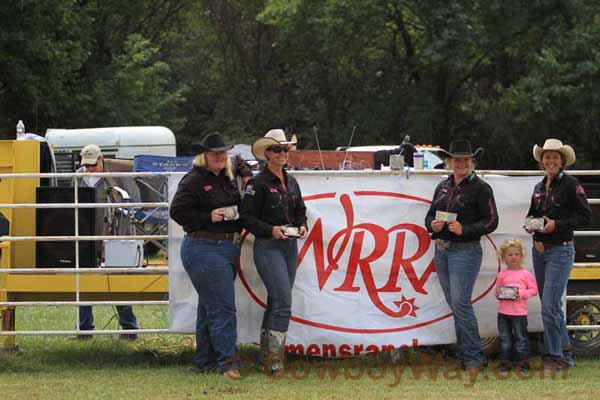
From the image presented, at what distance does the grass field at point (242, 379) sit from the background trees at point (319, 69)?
1780cm

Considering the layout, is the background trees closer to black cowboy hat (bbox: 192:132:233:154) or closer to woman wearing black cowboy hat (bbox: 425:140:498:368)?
black cowboy hat (bbox: 192:132:233:154)

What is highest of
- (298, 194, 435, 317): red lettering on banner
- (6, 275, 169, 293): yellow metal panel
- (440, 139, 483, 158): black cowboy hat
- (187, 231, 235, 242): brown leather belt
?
(440, 139, 483, 158): black cowboy hat

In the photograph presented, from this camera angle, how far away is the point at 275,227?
309 inches

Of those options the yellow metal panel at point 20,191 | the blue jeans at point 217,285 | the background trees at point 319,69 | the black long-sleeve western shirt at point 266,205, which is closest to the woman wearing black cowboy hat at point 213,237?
the blue jeans at point 217,285

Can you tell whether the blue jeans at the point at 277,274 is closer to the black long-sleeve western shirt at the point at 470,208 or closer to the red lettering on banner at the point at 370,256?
the red lettering on banner at the point at 370,256

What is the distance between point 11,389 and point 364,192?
125 inches

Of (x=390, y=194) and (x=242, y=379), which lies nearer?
(x=242, y=379)

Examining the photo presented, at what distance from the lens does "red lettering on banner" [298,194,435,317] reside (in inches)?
332

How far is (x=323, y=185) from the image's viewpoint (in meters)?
8.48

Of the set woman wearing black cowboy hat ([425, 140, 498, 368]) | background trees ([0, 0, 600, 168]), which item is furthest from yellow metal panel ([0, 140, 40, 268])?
background trees ([0, 0, 600, 168])

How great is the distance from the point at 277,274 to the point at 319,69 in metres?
27.2

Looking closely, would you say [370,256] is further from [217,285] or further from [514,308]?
[217,285]

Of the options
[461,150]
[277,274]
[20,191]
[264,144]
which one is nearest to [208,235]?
[277,274]

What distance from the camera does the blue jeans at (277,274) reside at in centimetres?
800
